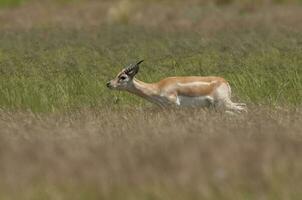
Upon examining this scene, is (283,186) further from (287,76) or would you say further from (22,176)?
(287,76)

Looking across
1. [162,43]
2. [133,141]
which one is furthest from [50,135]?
[162,43]

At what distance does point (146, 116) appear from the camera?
Result: 12203 mm

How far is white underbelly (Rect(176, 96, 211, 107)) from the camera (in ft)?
46.1

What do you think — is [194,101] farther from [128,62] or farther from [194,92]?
[128,62]

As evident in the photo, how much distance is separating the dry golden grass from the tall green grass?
524 cm

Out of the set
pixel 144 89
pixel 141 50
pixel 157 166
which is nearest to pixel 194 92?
pixel 144 89

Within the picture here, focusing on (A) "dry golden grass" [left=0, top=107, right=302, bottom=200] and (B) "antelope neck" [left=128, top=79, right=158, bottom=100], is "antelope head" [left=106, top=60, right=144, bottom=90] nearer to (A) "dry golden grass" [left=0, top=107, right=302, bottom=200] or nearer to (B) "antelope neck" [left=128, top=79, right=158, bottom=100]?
(B) "antelope neck" [left=128, top=79, right=158, bottom=100]

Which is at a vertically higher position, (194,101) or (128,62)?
(194,101)

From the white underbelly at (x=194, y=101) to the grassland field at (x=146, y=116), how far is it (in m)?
0.36

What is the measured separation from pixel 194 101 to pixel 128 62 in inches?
191

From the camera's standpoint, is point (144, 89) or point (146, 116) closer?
point (146, 116)

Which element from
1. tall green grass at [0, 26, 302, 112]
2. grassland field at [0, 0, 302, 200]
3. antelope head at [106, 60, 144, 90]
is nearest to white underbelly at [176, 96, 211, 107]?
grassland field at [0, 0, 302, 200]

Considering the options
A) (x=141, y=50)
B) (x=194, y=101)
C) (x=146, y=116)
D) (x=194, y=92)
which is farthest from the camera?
(x=141, y=50)

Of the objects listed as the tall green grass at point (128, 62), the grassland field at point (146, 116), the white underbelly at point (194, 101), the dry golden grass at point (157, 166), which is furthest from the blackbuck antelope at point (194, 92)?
the dry golden grass at point (157, 166)
